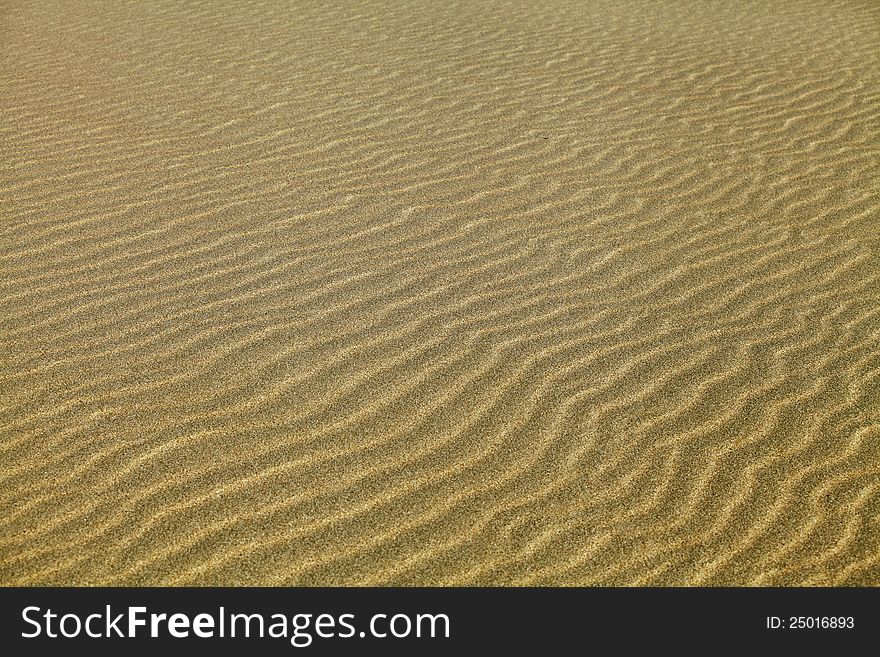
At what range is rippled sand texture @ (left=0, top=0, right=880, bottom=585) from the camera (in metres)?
3.65

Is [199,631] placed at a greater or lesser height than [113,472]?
lesser

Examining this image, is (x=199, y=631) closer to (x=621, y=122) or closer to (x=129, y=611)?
(x=129, y=611)

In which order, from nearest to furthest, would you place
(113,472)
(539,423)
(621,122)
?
1. (113,472)
2. (539,423)
3. (621,122)

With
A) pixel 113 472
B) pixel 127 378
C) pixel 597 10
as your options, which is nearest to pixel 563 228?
pixel 127 378

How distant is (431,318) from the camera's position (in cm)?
Answer: 502

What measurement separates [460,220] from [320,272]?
3.56ft

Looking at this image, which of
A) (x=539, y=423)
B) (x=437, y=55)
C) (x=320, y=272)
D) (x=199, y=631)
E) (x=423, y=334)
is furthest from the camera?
(x=437, y=55)

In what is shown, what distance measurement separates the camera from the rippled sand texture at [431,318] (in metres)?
3.65

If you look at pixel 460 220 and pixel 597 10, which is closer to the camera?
pixel 460 220

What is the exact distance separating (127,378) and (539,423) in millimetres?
1880

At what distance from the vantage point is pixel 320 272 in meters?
5.38

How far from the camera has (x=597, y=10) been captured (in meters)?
10.9

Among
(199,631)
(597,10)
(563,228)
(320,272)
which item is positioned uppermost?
(597,10)

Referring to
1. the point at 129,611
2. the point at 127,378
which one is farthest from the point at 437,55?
the point at 129,611
